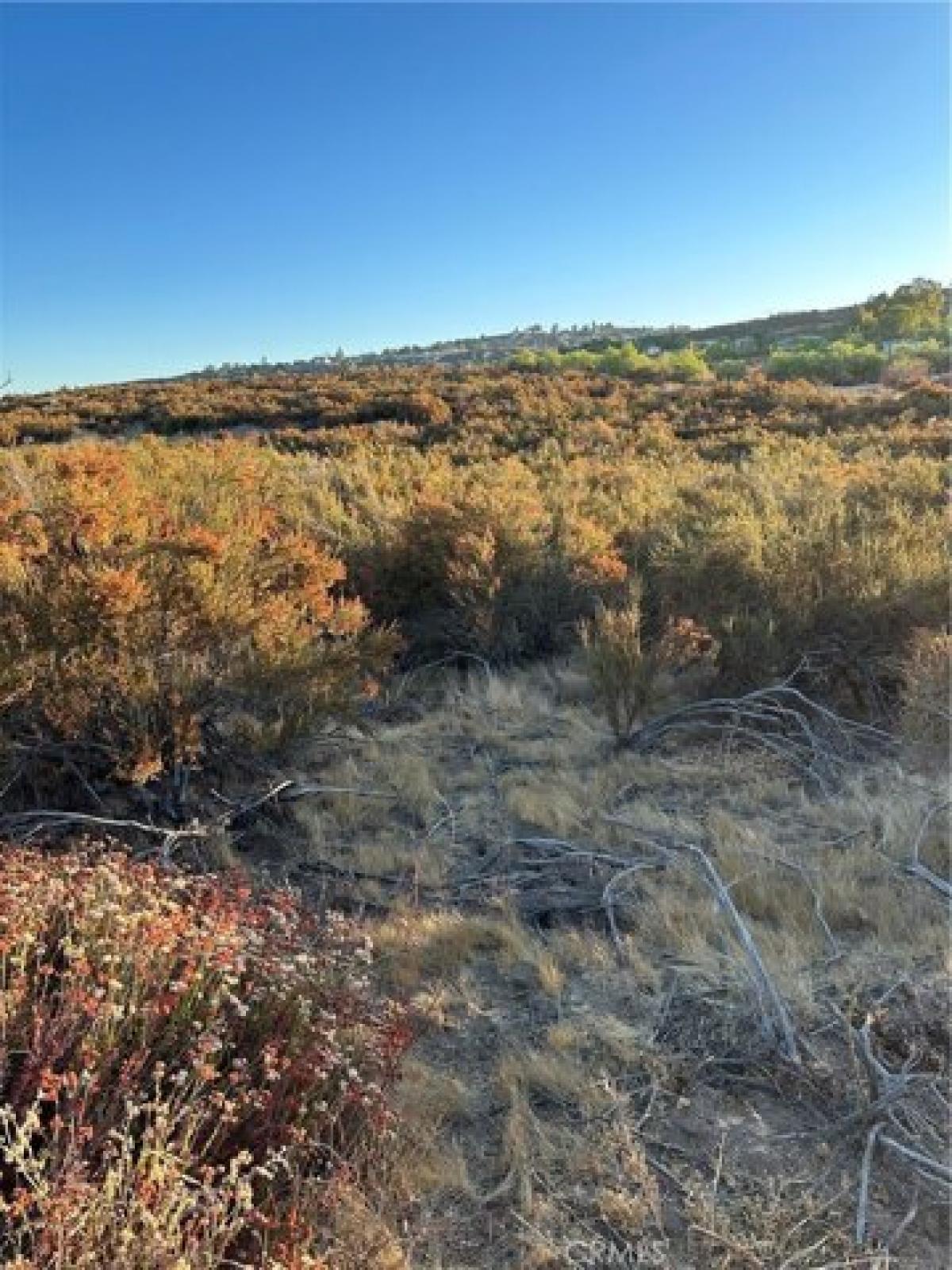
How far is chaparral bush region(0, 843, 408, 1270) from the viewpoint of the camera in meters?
1.96

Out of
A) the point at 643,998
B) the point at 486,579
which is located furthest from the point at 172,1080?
the point at 486,579

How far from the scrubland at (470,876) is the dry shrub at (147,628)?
0.07 feet

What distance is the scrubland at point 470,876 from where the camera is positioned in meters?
2.41

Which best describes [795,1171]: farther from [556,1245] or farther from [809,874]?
[809,874]

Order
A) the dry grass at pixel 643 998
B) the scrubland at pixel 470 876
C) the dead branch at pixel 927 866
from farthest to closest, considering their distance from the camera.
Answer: the dead branch at pixel 927 866
the dry grass at pixel 643 998
the scrubland at pixel 470 876

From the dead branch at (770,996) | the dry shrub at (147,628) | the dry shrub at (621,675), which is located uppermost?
the dry shrub at (147,628)

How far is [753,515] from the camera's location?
839 cm

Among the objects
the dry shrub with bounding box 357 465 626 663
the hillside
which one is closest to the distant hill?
the hillside

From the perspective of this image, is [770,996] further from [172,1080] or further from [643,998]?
[172,1080]

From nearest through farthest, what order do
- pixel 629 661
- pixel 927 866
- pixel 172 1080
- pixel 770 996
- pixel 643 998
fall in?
pixel 172 1080
pixel 770 996
pixel 643 998
pixel 927 866
pixel 629 661

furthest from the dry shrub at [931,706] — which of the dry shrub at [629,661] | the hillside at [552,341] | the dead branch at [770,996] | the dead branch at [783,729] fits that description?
the hillside at [552,341]

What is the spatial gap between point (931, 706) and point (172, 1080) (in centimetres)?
433

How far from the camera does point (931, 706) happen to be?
5297mm

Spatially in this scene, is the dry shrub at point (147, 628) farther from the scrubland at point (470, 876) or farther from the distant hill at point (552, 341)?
the distant hill at point (552, 341)
